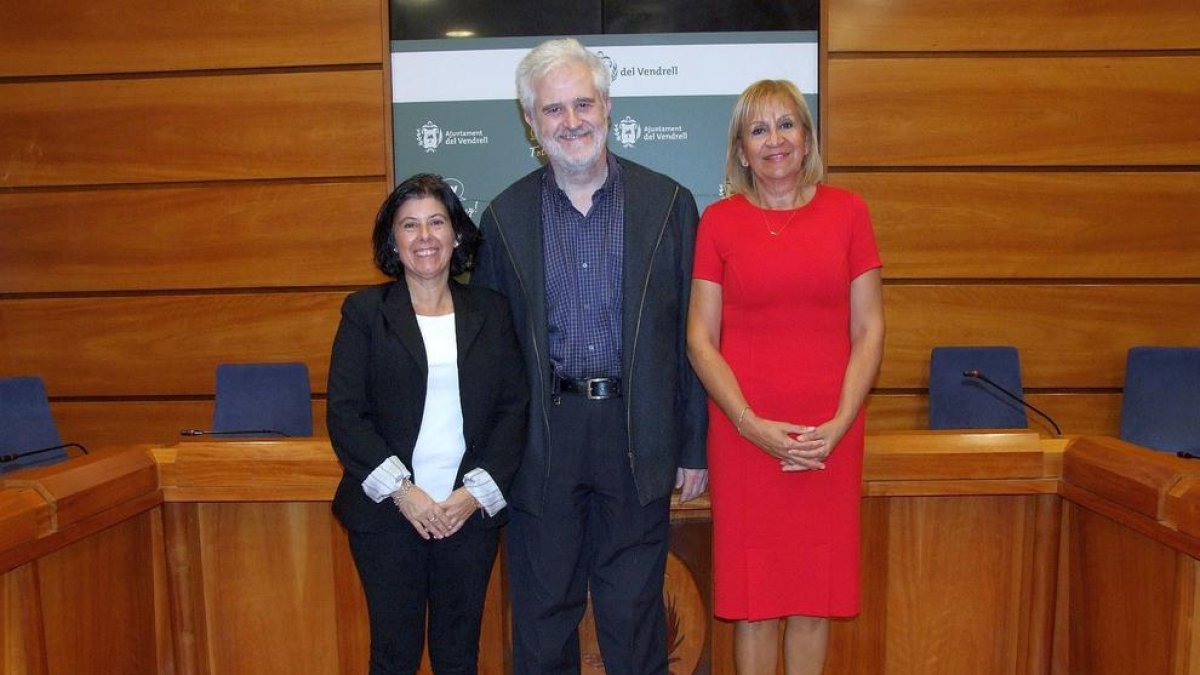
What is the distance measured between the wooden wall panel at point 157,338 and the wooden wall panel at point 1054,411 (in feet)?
8.07

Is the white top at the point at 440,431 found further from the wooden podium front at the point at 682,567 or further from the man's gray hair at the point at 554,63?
the man's gray hair at the point at 554,63

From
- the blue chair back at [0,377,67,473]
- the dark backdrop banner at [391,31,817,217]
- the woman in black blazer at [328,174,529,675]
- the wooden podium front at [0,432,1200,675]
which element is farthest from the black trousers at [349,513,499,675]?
the dark backdrop banner at [391,31,817,217]

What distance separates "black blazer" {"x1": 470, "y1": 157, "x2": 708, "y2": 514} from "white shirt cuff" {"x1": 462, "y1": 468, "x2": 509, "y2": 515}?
0.09 m

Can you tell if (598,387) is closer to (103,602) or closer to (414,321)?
(414,321)

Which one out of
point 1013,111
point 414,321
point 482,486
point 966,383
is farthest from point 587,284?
point 1013,111

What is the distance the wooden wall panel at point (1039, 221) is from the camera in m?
3.73

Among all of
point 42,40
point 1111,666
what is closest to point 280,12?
point 42,40

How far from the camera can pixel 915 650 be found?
193 centimetres

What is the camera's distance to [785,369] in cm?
180

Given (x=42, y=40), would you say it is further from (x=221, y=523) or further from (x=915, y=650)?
(x=915, y=650)

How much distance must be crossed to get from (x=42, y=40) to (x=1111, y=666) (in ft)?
14.8

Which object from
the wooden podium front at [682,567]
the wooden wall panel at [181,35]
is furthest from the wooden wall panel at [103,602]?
the wooden wall panel at [181,35]

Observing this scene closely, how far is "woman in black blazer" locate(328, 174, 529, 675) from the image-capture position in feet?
5.62

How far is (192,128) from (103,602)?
263cm
